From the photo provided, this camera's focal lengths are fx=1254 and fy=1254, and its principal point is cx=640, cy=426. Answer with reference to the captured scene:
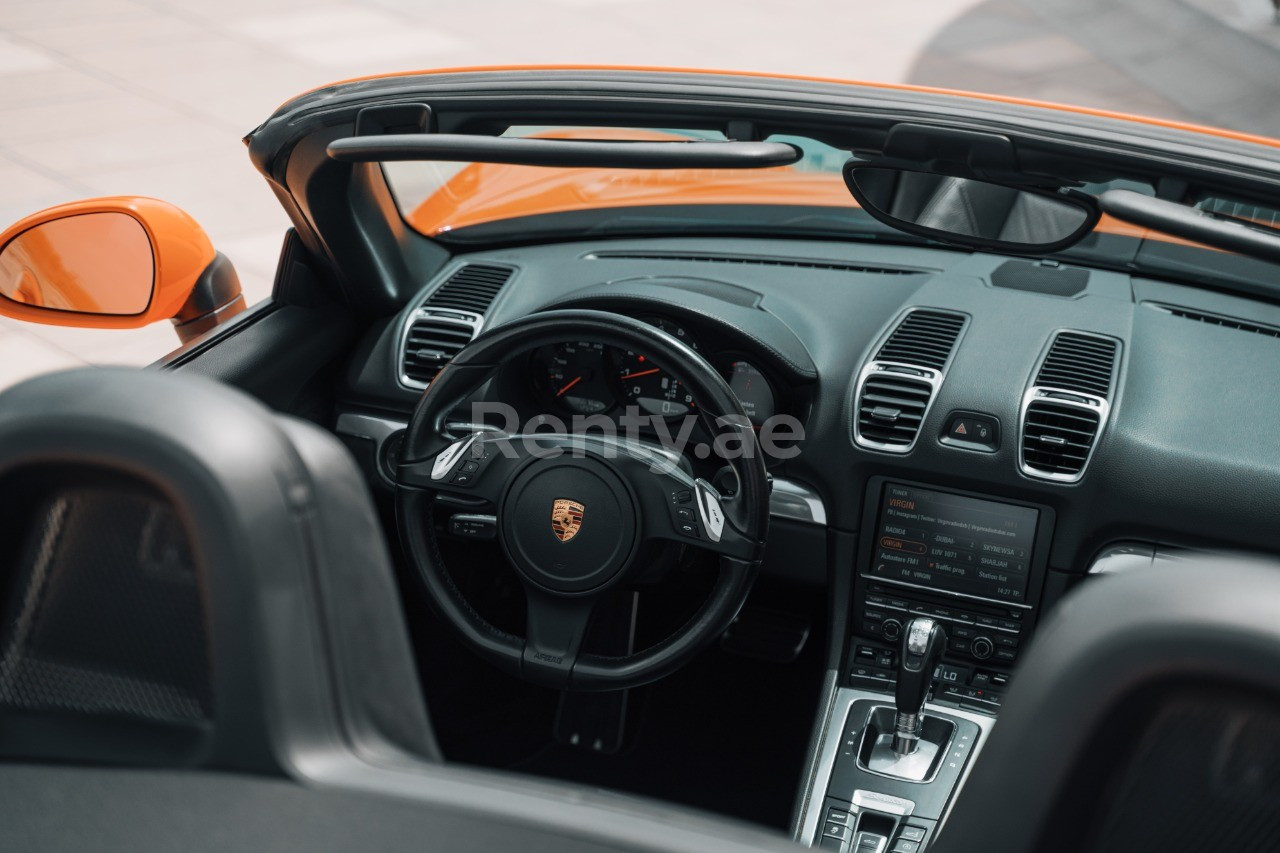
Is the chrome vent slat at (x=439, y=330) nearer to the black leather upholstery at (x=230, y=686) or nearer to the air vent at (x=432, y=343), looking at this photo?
the air vent at (x=432, y=343)

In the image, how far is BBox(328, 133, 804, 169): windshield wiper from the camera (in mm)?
1868

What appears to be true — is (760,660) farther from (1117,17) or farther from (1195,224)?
(1117,17)

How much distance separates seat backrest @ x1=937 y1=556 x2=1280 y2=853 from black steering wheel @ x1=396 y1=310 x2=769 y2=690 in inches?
53.8

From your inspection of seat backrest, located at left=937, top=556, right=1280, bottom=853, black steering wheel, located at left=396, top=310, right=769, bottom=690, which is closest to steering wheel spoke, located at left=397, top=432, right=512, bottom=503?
black steering wheel, located at left=396, top=310, right=769, bottom=690

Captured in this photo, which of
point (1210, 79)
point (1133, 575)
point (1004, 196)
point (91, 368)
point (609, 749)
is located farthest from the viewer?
point (1210, 79)

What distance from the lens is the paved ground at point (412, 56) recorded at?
21.7 ft

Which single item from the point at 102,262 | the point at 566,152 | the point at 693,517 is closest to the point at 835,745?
the point at 693,517

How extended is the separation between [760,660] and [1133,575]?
89.3 inches

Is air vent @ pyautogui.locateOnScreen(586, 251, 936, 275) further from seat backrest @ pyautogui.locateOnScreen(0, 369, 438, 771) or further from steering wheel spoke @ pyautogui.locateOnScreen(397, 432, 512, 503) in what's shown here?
seat backrest @ pyautogui.locateOnScreen(0, 369, 438, 771)

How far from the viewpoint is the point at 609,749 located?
3055 millimetres

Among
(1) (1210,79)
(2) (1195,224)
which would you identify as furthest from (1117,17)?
(2) (1195,224)

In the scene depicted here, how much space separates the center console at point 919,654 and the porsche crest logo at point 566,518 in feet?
2.13

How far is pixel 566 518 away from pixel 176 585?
1.43 meters

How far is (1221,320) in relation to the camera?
8.58 feet
